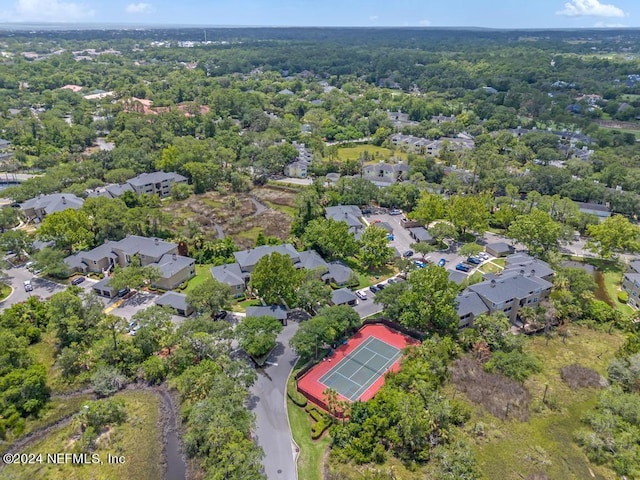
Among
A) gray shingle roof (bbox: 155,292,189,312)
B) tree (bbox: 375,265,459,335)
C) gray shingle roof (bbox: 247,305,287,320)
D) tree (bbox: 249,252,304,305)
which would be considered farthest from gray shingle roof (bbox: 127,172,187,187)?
tree (bbox: 375,265,459,335)

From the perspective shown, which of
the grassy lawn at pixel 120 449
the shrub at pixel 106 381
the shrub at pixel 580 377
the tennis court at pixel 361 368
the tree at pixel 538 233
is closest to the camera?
the grassy lawn at pixel 120 449

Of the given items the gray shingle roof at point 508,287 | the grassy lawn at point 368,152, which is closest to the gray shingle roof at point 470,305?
the gray shingle roof at point 508,287

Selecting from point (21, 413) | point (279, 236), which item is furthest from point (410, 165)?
point (21, 413)

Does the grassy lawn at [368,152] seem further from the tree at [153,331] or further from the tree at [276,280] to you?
the tree at [153,331]

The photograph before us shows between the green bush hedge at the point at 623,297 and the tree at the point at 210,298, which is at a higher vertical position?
the tree at the point at 210,298

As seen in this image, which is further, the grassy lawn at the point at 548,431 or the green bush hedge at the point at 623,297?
the green bush hedge at the point at 623,297

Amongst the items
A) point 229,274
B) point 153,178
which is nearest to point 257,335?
point 229,274
